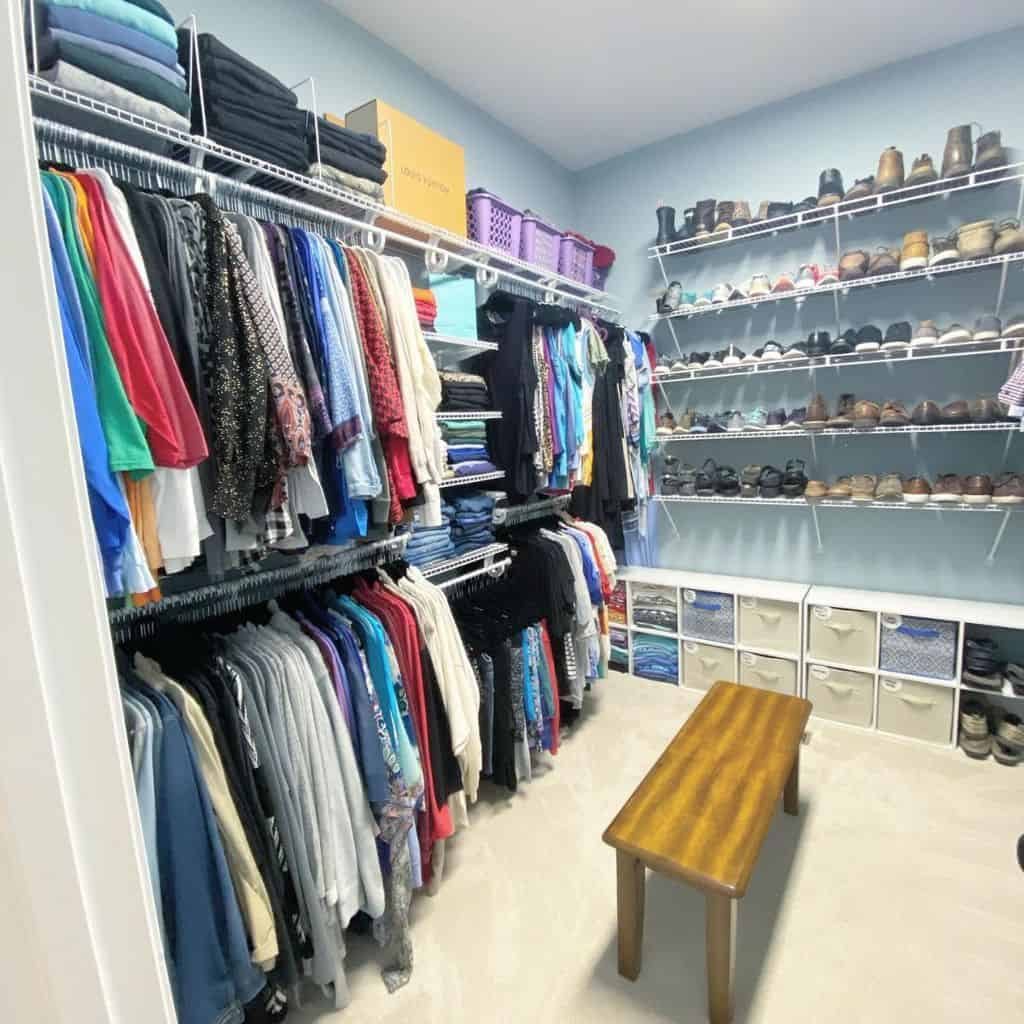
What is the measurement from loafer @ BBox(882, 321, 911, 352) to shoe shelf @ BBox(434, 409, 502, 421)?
1749 millimetres

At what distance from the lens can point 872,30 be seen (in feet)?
7.53

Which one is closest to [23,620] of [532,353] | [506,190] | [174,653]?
[174,653]

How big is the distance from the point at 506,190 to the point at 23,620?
320 centimetres

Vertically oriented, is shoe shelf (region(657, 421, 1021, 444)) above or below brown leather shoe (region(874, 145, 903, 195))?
below

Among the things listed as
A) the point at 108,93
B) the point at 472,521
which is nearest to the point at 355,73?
the point at 108,93

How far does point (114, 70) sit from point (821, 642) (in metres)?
3.17

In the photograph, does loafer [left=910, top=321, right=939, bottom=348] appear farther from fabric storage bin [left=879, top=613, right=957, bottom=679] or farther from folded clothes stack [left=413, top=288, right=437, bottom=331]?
folded clothes stack [left=413, top=288, right=437, bottom=331]

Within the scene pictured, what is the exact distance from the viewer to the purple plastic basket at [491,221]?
7.69 ft

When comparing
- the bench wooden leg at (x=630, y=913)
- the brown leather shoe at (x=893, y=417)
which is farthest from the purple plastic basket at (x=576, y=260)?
the bench wooden leg at (x=630, y=913)

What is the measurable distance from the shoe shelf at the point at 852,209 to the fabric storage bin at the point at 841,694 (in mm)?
2118

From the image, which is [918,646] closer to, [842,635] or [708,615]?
[842,635]

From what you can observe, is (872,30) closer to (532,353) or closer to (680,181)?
(680,181)

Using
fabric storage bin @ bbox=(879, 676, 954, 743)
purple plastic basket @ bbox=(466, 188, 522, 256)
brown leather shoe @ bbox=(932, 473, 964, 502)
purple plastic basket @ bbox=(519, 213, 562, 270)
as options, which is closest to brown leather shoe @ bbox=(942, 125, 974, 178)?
brown leather shoe @ bbox=(932, 473, 964, 502)

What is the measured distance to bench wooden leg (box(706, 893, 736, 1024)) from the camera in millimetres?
1301
